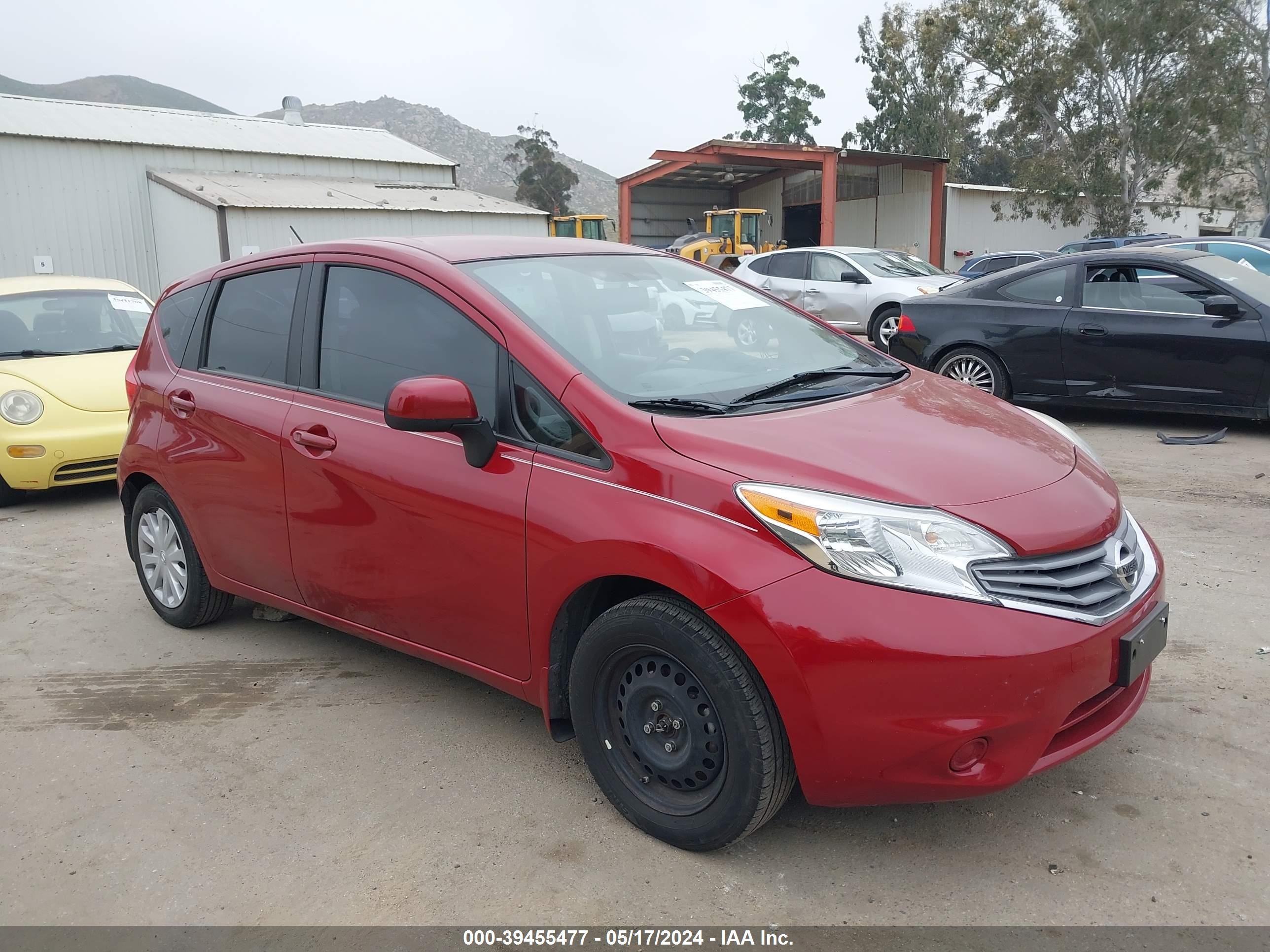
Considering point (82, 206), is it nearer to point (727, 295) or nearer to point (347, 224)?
point (347, 224)

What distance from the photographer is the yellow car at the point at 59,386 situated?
273 inches

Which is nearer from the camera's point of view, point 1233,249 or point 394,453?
point 394,453

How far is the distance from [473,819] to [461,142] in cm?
16105

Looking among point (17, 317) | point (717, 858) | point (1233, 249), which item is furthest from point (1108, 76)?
point (717, 858)

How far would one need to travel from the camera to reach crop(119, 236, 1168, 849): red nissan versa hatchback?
97.0 inches

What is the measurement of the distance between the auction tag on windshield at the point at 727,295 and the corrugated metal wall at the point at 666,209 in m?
36.7

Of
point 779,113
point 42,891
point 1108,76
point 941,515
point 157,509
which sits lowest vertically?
point 42,891

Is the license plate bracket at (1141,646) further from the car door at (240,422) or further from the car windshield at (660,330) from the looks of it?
the car door at (240,422)

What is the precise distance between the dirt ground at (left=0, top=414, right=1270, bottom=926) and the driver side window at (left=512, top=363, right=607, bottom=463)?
109 cm

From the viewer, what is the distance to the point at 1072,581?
2.59 meters

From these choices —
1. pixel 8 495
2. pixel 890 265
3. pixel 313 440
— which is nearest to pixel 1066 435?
pixel 313 440

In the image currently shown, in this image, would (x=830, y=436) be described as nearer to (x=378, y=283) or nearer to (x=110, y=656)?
(x=378, y=283)

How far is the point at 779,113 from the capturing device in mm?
73625

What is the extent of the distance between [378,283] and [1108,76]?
39.9m
